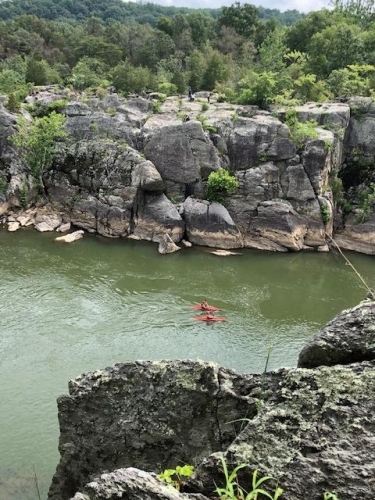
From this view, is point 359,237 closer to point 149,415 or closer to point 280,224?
point 280,224

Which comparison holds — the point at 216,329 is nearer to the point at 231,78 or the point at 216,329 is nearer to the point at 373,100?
the point at 373,100

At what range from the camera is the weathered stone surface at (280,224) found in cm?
2992

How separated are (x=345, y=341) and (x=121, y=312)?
639 inches

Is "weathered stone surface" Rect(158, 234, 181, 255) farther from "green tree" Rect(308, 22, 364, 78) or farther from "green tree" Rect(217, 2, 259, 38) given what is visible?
"green tree" Rect(217, 2, 259, 38)

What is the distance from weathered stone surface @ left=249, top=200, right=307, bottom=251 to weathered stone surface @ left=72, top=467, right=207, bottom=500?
26502 millimetres

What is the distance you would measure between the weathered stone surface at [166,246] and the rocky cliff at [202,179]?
84cm

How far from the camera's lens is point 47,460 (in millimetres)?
11711

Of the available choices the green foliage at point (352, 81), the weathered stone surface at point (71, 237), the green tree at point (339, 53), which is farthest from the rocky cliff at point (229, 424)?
the green tree at point (339, 53)

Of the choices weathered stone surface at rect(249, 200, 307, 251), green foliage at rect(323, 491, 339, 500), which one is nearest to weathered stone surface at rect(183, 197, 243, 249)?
weathered stone surface at rect(249, 200, 307, 251)

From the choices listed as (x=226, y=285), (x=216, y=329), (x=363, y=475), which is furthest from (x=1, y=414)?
(x=226, y=285)

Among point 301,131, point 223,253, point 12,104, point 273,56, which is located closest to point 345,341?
point 223,253

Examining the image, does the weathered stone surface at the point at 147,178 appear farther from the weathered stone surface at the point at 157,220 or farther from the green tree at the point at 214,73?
the green tree at the point at 214,73

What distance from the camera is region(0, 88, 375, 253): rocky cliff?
1194 inches

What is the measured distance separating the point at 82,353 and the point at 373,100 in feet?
89.0
